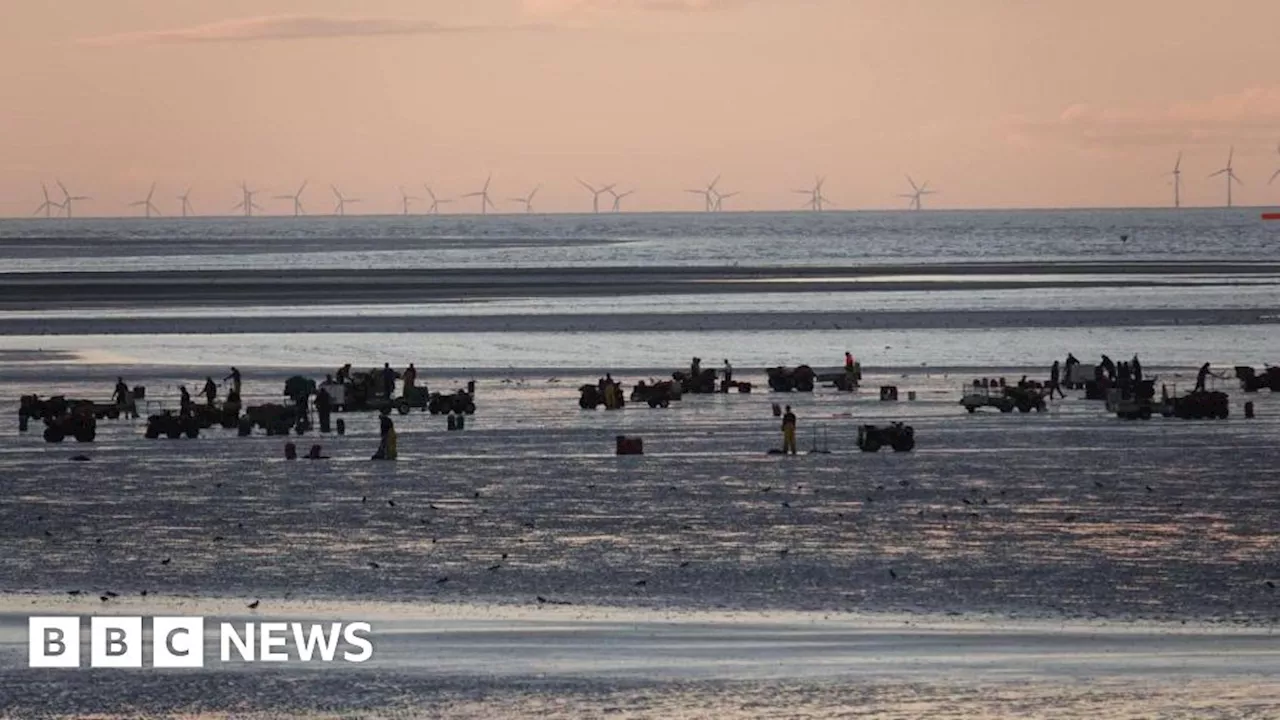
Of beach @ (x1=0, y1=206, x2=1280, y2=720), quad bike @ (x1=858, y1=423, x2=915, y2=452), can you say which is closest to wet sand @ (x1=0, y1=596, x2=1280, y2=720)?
beach @ (x1=0, y1=206, x2=1280, y2=720)

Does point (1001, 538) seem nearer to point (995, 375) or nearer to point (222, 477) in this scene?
point (222, 477)

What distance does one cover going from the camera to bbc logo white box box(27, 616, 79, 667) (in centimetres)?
2841

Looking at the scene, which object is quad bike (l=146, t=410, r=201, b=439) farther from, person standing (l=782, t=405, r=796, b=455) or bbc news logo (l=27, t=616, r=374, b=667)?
bbc news logo (l=27, t=616, r=374, b=667)

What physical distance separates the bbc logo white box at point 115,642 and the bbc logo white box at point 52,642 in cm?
22

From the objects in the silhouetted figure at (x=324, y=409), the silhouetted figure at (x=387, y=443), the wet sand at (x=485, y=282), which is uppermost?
the wet sand at (x=485, y=282)

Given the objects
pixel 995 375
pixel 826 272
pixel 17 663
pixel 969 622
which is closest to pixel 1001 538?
pixel 969 622

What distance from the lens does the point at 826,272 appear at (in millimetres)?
188625

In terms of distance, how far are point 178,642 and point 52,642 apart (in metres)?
1.65

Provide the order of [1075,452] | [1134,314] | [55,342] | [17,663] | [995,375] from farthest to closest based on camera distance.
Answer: [1134,314]
[55,342]
[995,375]
[1075,452]
[17,663]

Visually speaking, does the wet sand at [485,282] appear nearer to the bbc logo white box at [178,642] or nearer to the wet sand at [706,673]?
the bbc logo white box at [178,642]

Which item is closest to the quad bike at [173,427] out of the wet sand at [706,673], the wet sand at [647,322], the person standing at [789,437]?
the person standing at [789,437]

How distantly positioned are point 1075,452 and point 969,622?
22.6 m

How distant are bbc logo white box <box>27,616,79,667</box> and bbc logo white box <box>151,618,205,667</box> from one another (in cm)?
103

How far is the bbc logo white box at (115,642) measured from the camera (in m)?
28.6
